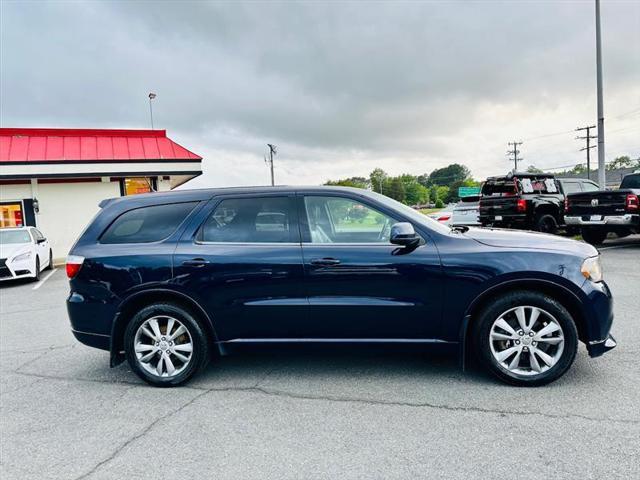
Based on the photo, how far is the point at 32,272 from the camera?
1120cm

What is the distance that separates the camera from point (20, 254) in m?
→ 11.1

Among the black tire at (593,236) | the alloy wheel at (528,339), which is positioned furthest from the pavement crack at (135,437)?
the black tire at (593,236)

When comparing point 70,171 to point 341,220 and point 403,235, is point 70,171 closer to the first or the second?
point 341,220

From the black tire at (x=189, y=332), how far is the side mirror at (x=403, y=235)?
1.89 metres

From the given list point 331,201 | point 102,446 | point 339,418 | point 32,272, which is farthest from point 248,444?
point 32,272

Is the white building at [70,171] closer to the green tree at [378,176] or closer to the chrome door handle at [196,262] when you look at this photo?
the chrome door handle at [196,262]

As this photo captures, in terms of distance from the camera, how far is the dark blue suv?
366 cm

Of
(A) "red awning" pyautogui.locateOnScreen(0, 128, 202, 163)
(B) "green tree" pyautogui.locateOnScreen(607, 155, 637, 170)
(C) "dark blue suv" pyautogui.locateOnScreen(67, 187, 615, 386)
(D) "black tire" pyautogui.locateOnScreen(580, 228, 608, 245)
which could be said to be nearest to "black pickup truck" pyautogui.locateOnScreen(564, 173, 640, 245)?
(D) "black tire" pyautogui.locateOnScreen(580, 228, 608, 245)

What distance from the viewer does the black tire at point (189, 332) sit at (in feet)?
12.9

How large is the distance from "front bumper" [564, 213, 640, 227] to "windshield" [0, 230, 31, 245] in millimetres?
14729

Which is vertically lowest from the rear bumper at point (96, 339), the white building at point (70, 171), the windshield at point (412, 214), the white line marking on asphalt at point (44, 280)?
the white line marking on asphalt at point (44, 280)

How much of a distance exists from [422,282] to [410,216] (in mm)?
612

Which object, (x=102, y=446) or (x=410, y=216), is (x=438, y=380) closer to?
(x=410, y=216)

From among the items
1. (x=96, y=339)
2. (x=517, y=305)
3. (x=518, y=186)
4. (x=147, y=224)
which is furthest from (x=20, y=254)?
(x=518, y=186)
